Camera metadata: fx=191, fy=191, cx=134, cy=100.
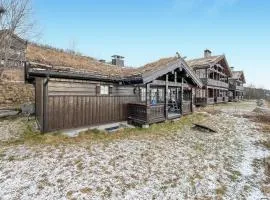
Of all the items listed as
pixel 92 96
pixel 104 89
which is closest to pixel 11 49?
pixel 104 89

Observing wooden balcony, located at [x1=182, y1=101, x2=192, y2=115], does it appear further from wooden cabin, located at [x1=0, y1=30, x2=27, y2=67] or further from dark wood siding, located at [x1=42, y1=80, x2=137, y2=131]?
wooden cabin, located at [x1=0, y1=30, x2=27, y2=67]

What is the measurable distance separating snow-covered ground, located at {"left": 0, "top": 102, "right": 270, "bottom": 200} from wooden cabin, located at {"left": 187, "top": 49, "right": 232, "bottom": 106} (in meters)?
17.6

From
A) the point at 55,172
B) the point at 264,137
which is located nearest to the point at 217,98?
the point at 264,137

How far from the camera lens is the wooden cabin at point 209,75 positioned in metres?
25.1

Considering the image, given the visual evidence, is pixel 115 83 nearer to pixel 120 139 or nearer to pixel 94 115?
pixel 94 115

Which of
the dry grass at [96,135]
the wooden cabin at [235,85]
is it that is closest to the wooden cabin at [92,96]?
the dry grass at [96,135]

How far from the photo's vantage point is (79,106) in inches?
381

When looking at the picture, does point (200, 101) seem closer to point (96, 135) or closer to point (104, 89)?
point (104, 89)

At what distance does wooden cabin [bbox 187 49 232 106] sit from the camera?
25.1m

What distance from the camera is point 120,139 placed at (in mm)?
8852

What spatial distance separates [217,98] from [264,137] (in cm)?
1984

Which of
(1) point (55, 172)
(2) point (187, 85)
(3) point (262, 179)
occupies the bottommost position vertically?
(3) point (262, 179)

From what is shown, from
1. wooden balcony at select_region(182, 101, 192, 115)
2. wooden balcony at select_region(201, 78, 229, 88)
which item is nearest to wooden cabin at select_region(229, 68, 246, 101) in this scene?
wooden balcony at select_region(201, 78, 229, 88)

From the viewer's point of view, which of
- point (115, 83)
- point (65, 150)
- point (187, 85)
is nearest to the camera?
point (65, 150)
